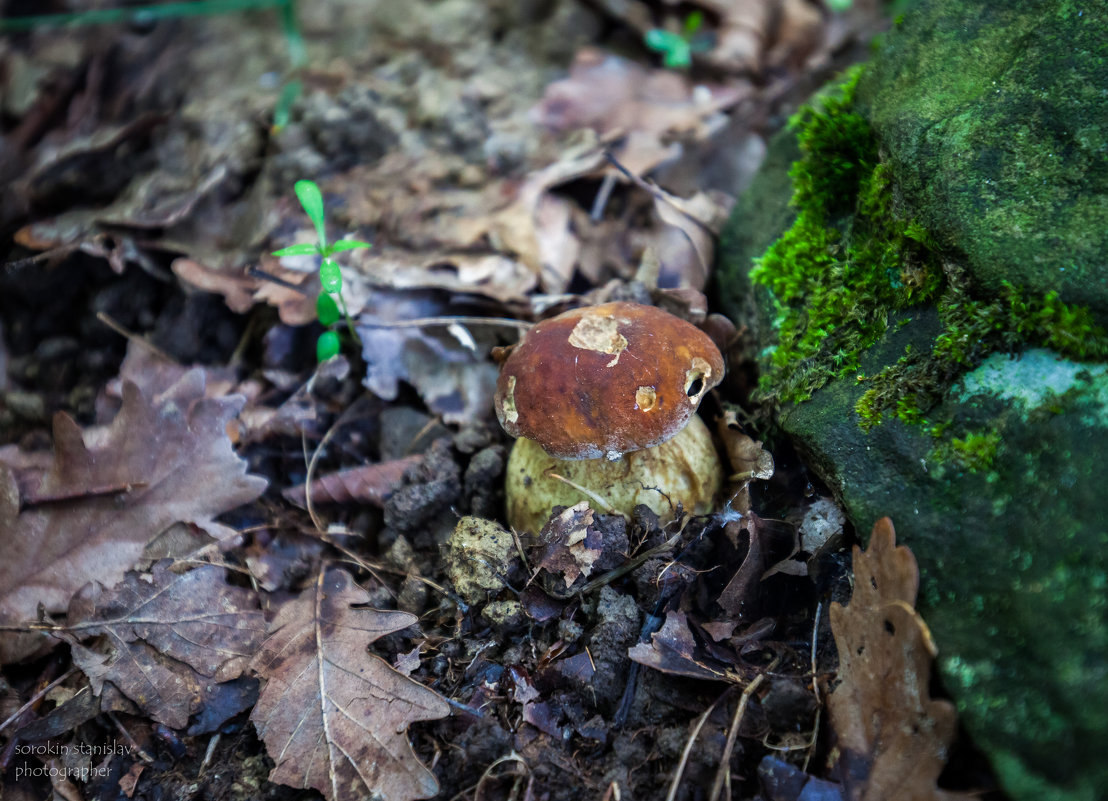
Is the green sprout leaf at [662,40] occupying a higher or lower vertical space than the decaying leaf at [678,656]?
higher

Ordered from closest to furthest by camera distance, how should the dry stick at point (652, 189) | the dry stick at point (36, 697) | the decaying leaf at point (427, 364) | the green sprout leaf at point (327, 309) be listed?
1. the dry stick at point (36, 697)
2. the green sprout leaf at point (327, 309)
3. the decaying leaf at point (427, 364)
4. the dry stick at point (652, 189)

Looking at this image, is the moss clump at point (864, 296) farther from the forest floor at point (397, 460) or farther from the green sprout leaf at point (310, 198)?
the green sprout leaf at point (310, 198)

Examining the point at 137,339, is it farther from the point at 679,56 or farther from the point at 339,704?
the point at 679,56

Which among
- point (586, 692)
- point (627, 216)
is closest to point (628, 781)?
point (586, 692)

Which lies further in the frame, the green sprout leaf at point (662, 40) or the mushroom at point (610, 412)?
the green sprout leaf at point (662, 40)

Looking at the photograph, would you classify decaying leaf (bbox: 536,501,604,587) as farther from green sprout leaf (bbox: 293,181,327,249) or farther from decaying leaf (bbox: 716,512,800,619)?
green sprout leaf (bbox: 293,181,327,249)

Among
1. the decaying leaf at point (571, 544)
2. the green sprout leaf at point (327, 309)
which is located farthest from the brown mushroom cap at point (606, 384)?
the green sprout leaf at point (327, 309)

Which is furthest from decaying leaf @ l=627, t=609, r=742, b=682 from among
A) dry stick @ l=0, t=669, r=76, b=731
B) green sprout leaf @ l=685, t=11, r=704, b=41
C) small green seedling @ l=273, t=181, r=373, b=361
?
green sprout leaf @ l=685, t=11, r=704, b=41
